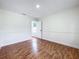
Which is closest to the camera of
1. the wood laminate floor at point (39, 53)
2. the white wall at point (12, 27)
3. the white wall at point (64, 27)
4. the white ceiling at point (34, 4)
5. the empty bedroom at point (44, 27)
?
the wood laminate floor at point (39, 53)

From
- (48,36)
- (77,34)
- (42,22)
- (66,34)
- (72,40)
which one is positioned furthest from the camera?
(42,22)

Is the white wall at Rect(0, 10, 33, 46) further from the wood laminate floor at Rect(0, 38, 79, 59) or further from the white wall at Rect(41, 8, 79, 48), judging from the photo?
the white wall at Rect(41, 8, 79, 48)

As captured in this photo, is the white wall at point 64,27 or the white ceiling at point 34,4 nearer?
the white ceiling at point 34,4

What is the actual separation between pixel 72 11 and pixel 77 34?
140cm

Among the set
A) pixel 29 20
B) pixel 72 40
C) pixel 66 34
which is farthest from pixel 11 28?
pixel 72 40

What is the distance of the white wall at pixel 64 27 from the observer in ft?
11.2

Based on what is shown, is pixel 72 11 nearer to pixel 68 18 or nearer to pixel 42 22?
pixel 68 18

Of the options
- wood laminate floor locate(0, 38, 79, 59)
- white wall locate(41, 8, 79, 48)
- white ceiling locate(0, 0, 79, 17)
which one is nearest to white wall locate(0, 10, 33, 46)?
white ceiling locate(0, 0, 79, 17)

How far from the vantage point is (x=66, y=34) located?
3.88 m

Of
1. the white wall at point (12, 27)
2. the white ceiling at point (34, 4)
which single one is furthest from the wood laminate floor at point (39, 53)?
the white ceiling at point (34, 4)

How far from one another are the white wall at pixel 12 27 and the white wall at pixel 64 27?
6.60 ft

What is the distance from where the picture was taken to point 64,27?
3.95 meters

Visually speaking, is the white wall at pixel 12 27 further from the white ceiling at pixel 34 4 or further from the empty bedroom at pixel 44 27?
the white ceiling at pixel 34 4

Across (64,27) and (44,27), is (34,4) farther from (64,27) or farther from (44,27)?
(44,27)
